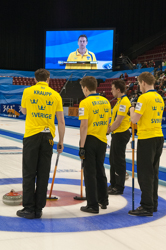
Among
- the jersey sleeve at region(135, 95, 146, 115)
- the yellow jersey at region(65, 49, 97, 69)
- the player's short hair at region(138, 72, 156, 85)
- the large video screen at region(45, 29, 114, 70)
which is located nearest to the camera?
the jersey sleeve at region(135, 95, 146, 115)

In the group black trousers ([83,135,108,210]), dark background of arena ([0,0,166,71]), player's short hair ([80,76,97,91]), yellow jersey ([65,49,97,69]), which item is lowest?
black trousers ([83,135,108,210])

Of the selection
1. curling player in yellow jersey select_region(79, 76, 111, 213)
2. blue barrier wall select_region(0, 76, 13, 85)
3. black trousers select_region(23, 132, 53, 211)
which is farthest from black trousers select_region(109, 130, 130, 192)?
blue barrier wall select_region(0, 76, 13, 85)

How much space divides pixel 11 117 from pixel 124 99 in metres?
19.1

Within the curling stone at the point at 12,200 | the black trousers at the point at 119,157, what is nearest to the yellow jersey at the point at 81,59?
the black trousers at the point at 119,157

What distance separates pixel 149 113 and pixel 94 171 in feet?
3.06

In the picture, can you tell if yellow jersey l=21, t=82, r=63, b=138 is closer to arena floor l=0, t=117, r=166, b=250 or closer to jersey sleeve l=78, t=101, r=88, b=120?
jersey sleeve l=78, t=101, r=88, b=120

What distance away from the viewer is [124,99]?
493 centimetres

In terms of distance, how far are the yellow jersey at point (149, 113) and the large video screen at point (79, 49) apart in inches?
907

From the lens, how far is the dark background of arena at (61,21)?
88.1ft

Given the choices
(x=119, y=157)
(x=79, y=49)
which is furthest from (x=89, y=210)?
(x=79, y=49)

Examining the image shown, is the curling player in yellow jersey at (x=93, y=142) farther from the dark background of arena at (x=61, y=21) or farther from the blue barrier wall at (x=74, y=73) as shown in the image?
the dark background of arena at (x=61, y=21)

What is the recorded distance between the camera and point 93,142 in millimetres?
4051

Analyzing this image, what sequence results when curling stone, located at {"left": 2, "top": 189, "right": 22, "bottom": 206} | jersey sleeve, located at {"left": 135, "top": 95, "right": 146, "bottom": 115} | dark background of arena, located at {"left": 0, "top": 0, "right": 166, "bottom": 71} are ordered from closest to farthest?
jersey sleeve, located at {"left": 135, "top": 95, "right": 146, "bottom": 115}
curling stone, located at {"left": 2, "top": 189, "right": 22, "bottom": 206}
dark background of arena, located at {"left": 0, "top": 0, "right": 166, "bottom": 71}

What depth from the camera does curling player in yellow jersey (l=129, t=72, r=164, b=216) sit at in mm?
3887
